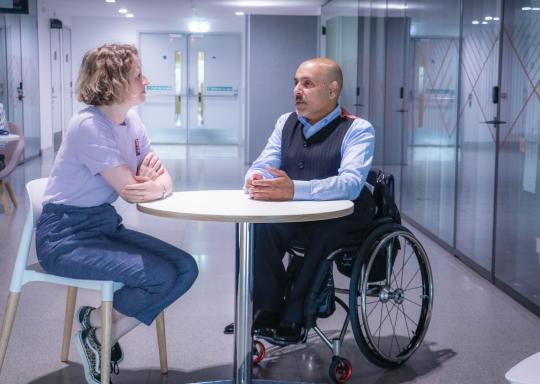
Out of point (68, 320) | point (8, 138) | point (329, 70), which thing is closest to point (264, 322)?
point (68, 320)

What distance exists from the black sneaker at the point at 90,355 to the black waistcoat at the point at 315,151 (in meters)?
1.13

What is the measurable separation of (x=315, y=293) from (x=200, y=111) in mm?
15492

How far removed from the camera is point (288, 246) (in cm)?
339

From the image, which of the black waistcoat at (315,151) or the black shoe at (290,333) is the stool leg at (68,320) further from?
the black waistcoat at (315,151)

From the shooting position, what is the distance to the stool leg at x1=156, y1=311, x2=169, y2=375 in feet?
10.7

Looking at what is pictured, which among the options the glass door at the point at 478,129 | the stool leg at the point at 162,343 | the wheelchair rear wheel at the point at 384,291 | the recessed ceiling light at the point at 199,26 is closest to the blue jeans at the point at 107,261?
the stool leg at the point at 162,343

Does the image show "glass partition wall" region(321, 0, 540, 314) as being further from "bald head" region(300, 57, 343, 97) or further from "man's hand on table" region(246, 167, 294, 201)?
"man's hand on table" region(246, 167, 294, 201)

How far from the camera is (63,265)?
2.85 meters

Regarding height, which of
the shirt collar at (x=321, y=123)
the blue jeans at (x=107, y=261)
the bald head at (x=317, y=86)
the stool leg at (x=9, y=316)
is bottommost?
the stool leg at (x=9, y=316)

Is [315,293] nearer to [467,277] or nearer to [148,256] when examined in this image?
[148,256]

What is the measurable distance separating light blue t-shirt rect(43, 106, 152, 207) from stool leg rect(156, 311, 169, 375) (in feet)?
1.88

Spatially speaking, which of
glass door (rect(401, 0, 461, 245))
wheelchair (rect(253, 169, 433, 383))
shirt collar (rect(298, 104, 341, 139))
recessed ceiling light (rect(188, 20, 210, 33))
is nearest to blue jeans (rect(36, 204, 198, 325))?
wheelchair (rect(253, 169, 433, 383))

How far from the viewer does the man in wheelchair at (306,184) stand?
316 centimetres

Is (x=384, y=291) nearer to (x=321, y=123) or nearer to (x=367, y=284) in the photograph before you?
(x=367, y=284)
